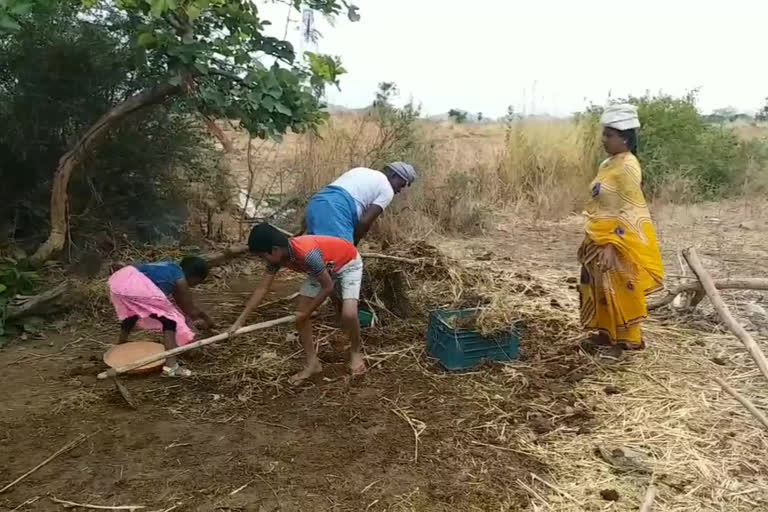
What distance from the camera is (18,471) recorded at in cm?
289

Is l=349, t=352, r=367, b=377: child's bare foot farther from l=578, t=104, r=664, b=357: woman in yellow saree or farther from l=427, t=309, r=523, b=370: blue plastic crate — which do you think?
l=578, t=104, r=664, b=357: woman in yellow saree

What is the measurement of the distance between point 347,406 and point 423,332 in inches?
43.5

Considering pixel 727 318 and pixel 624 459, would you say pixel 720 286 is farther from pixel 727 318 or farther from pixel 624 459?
pixel 624 459

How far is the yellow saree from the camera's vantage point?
380 centimetres

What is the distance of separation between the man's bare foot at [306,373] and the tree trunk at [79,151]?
2283mm

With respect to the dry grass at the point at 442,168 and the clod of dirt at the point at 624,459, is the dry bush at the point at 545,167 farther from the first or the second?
the clod of dirt at the point at 624,459

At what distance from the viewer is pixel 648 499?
2584 mm

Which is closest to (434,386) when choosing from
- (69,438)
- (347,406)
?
(347,406)

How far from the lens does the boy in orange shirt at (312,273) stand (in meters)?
3.59

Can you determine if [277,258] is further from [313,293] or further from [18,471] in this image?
[18,471]

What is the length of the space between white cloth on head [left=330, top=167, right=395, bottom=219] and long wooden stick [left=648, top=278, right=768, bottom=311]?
6.76ft

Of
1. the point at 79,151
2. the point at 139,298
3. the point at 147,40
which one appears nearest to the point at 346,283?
Result: the point at 139,298

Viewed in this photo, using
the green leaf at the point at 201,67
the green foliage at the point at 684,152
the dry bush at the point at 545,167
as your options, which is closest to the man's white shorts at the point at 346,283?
the green leaf at the point at 201,67

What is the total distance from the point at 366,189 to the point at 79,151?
2302mm
